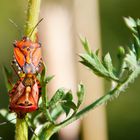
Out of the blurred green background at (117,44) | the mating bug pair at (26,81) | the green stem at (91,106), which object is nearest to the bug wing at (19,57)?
the mating bug pair at (26,81)

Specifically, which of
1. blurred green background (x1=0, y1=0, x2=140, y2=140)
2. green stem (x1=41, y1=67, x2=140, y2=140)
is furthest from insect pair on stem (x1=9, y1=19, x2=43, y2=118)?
blurred green background (x1=0, y1=0, x2=140, y2=140)

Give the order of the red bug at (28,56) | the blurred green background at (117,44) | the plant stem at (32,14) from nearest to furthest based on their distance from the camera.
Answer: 1. the plant stem at (32,14)
2. the red bug at (28,56)
3. the blurred green background at (117,44)

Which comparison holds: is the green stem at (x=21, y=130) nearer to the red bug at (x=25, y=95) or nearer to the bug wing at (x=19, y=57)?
the red bug at (x=25, y=95)

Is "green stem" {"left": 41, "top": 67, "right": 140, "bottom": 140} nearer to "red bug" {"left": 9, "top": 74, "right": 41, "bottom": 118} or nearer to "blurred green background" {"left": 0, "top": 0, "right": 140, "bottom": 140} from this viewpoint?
"red bug" {"left": 9, "top": 74, "right": 41, "bottom": 118}

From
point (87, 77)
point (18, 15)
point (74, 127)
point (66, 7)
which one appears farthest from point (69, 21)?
point (18, 15)

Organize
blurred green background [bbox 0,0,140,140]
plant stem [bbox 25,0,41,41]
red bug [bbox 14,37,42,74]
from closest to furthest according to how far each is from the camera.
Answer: plant stem [bbox 25,0,41,41] < red bug [bbox 14,37,42,74] < blurred green background [bbox 0,0,140,140]

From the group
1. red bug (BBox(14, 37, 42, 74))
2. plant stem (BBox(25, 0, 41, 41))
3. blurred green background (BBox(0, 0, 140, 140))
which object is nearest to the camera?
plant stem (BBox(25, 0, 41, 41))

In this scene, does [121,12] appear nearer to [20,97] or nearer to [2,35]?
[2,35]

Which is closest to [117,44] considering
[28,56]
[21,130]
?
[28,56]
